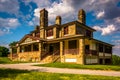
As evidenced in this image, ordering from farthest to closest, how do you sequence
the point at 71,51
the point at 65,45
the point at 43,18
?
the point at 43,18, the point at 65,45, the point at 71,51

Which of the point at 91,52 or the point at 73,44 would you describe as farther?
the point at 73,44

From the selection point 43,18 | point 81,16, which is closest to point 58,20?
point 43,18

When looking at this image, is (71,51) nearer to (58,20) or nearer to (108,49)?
(58,20)

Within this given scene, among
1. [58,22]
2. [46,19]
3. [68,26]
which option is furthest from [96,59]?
[46,19]

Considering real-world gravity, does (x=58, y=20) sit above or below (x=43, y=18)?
below

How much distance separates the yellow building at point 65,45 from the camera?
28.2 m

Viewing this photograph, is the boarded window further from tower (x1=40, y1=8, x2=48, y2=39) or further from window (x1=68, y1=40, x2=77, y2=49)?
tower (x1=40, y1=8, x2=48, y2=39)

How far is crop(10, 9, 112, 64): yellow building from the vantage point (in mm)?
28250

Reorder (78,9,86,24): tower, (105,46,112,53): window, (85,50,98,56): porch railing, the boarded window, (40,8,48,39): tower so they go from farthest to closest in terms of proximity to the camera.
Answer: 1. (40,8,48,39): tower
2. (78,9,86,24): tower
3. (105,46,112,53): window
4. the boarded window
5. (85,50,98,56): porch railing

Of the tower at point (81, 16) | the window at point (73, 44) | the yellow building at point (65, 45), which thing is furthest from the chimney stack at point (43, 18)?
the window at point (73, 44)

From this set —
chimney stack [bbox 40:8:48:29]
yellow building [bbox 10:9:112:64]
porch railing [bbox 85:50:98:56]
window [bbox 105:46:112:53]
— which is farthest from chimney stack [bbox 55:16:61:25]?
window [bbox 105:46:112:53]

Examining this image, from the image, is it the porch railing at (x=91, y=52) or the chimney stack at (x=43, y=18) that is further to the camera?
the chimney stack at (x=43, y=18)

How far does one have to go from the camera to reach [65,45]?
31.7m

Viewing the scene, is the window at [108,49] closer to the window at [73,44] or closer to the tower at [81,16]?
the tower at [81,16]
